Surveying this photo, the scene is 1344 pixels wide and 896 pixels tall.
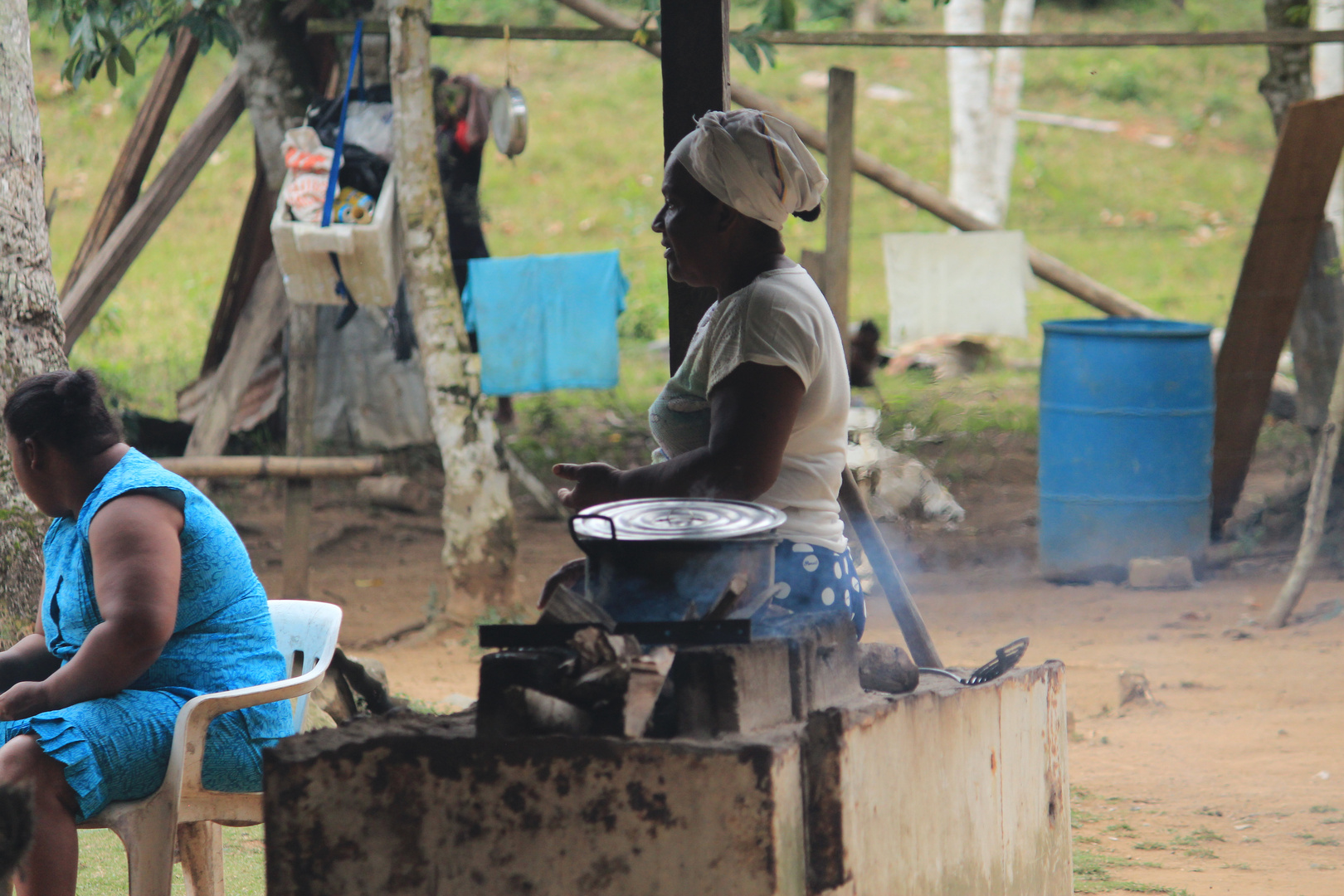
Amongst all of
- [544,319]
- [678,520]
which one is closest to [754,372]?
[678,520]

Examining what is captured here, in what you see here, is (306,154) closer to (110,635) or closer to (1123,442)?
(110,635)

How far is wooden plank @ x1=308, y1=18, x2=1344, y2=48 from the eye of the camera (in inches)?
223

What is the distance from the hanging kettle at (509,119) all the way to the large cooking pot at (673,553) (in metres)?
4.07

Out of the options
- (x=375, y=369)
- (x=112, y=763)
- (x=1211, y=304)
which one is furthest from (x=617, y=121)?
(x=112, y=763)

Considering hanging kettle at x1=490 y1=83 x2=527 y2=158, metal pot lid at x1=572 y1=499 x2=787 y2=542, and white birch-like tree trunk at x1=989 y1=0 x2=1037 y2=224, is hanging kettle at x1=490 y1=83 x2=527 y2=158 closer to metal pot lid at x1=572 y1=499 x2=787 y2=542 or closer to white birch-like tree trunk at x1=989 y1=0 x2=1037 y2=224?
metal pot lid at x1=572 y1=499 x2=787 y2=542

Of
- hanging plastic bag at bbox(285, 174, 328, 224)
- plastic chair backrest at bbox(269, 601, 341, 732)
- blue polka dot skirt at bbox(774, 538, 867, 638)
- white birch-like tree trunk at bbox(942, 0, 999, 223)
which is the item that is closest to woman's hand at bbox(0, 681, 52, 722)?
plastic chair backrest at bbox(269, 601, 341, 732)

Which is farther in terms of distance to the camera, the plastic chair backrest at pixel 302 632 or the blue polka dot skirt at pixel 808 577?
the plastic chair backrest at pixel 302 632

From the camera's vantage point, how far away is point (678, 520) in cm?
208

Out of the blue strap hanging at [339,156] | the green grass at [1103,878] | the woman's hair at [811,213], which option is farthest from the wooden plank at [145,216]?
the green grass at [1103,878]

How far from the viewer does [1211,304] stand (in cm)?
1353

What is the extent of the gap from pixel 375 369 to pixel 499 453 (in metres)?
2.40

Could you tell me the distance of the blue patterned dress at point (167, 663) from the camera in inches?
99.3

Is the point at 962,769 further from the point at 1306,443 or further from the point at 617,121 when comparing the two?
the point at 617,121

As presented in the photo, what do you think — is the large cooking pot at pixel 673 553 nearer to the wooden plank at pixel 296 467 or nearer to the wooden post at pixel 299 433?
the wooden plank at pixel 296 467
